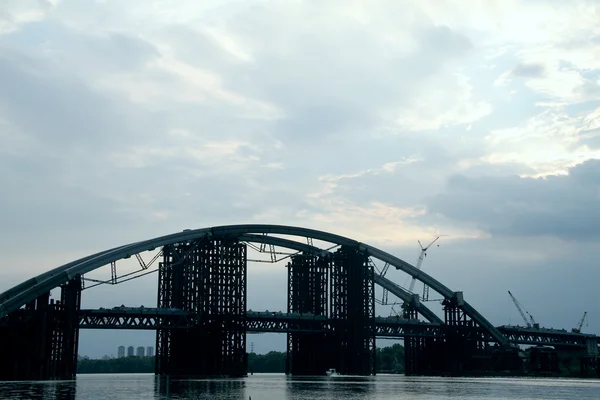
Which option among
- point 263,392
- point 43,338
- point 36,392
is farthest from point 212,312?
point 36,392

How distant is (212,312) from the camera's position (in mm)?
189375

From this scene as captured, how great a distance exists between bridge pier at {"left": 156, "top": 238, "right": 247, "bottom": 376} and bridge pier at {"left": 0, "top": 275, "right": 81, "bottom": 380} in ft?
120

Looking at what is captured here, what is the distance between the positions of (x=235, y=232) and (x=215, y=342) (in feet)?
89.4

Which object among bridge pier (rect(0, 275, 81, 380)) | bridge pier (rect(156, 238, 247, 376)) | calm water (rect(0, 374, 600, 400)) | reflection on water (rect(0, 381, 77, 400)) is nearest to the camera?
reflection on water (rect(0, 381, 77, 400))

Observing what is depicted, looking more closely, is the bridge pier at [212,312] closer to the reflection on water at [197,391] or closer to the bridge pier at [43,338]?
the bridge pier at [43,338]

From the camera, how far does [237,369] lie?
196 metres

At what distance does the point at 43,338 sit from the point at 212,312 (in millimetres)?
49342

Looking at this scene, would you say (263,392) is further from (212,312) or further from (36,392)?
(212,312)

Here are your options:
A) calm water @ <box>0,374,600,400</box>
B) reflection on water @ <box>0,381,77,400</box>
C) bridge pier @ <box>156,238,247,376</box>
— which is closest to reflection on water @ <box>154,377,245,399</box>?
calm water @ <box>0,374,600,400</box>

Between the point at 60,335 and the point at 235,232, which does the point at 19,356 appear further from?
the point at 235,232

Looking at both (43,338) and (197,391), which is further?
(43,338)

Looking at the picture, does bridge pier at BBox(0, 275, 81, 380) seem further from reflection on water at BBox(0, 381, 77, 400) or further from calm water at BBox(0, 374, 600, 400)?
reflection on water at BBox(0, 381, 77, 400)

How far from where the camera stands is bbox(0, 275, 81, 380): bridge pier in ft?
490

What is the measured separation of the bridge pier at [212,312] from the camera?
189125 mm
